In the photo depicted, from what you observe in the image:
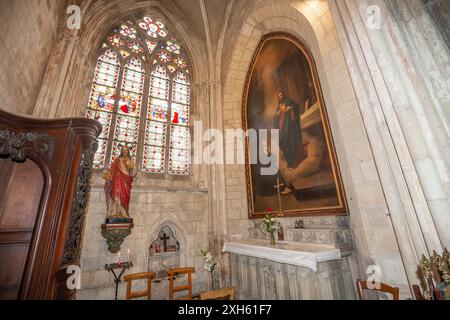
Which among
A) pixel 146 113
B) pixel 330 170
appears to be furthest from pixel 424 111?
pixel 146 113

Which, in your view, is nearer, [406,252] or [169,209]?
[406,252]

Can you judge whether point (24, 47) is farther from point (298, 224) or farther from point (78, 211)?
point (298, 224)

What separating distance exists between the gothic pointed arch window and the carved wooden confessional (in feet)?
10.5

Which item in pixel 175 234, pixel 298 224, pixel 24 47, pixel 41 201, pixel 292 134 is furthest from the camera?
pixel 175 234

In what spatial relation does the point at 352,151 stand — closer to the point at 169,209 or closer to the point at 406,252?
the point at 406,252

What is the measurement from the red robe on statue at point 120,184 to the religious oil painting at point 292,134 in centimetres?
344

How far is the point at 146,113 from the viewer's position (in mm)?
6566

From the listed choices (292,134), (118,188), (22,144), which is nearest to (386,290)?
(292,134)

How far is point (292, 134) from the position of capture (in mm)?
4746

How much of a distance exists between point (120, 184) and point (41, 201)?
2835 millimetres

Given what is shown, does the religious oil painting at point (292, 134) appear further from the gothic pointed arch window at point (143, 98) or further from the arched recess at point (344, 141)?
the gothic pointed arch window at point (143, 98)

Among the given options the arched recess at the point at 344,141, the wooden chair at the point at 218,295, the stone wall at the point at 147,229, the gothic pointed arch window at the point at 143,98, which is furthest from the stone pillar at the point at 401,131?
the gothic pointed arch window at the point at 143,98

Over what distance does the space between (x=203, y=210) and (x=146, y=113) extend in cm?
373

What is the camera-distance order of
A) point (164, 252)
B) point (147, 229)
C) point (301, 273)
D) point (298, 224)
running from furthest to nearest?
point (164, 252), point (147, 229), point (298, 224), point (301, 273)
